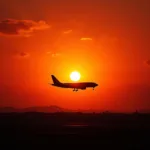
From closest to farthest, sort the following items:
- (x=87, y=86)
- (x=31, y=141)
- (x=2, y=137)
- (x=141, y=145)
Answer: (x=141, y=145) < (x=31, y=141) < (x=2, y=137) < (x=87, y=86)

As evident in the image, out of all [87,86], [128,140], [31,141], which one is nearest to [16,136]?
[31,141]

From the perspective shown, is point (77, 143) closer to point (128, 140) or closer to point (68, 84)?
point (128, 140)

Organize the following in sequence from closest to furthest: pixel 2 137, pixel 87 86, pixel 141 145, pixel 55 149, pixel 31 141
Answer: pixel 55 149 < pixel 141 145 < pixel 31 141 < pixel 2 137 < pixel 87 86

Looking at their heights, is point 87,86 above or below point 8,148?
above

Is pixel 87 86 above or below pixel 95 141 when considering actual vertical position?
above

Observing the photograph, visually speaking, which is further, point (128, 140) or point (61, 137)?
point (61, 137)

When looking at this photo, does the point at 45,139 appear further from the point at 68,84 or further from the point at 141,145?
the point at 68,84

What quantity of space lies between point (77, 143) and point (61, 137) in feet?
33.9

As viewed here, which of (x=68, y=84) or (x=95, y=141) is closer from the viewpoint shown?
(x=95, y=141)

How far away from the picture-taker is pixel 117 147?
66.0 meters

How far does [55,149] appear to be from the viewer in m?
63.1

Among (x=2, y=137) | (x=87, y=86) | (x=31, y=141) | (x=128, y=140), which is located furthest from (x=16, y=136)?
(x=87, y=86)

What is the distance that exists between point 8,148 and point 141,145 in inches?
942

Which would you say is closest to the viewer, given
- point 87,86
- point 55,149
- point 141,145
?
point 55,149
